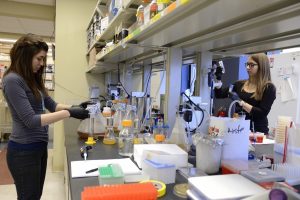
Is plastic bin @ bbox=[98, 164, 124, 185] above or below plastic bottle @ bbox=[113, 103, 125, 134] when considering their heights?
below

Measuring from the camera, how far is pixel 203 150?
1105mm

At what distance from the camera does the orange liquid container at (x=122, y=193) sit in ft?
2.40

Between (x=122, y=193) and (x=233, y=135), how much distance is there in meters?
0.62

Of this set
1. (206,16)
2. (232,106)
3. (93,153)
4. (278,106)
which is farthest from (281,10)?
(278,106)

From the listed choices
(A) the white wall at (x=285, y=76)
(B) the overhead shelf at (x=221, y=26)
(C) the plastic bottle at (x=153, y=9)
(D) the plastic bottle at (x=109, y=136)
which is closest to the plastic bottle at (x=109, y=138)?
(D) the plastic bottle at (x=109, y=136)

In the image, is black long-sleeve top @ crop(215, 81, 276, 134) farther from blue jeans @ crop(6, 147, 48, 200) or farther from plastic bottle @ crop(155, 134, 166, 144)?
blue jeans @ crop(6, 147, 48, 200)

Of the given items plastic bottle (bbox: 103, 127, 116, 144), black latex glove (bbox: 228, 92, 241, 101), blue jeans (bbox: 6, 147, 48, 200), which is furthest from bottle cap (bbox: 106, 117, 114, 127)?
black latex glove (bbox: 228, 92, 241, 101)

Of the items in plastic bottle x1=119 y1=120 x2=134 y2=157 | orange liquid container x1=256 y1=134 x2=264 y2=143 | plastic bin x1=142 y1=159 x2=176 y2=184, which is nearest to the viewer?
plastic bin x1=142 y1=159 x2=176 y2=184

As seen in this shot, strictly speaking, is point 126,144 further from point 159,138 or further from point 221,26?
point 221,26

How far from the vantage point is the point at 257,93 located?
1.98 meters

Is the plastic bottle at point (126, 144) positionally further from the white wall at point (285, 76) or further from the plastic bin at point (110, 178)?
the white wall at point (285, 76)

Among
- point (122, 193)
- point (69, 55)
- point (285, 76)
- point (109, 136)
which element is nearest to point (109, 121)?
point (109, 136)

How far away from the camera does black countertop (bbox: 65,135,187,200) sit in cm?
92

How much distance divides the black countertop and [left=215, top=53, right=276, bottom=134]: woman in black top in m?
0.93
